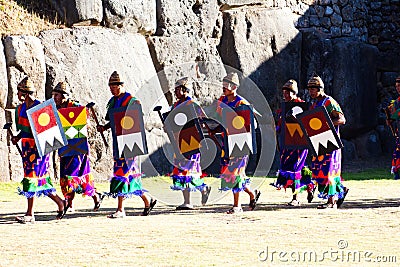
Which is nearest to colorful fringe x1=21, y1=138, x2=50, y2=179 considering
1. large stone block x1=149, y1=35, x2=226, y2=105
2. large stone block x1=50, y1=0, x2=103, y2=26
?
large stone block x1=50, y1=0, x2=103, y2=26

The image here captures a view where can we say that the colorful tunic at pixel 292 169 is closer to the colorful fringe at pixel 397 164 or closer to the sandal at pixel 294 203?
the sandal at pixel 294 203

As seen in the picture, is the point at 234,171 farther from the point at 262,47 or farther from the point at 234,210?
the point at 262,47

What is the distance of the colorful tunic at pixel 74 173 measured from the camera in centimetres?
889

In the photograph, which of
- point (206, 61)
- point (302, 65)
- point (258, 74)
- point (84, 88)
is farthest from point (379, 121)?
point (84, 88)

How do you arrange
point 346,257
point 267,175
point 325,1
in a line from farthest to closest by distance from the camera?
point 325,1
point 267,175
point 346,257

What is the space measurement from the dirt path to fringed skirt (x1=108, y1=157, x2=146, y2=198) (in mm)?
284

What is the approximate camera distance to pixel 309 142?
8.92m

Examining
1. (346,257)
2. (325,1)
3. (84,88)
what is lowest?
(346,257)

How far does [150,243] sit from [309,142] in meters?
2.82

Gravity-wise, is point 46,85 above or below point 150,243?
above

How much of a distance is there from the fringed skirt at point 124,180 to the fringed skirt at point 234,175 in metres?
1.01

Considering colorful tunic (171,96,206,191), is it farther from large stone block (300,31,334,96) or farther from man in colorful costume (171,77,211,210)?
large stone block (300,31,334,96)

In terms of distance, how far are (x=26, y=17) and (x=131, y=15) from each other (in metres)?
2.02

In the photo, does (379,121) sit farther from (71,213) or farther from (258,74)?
(71,213)
